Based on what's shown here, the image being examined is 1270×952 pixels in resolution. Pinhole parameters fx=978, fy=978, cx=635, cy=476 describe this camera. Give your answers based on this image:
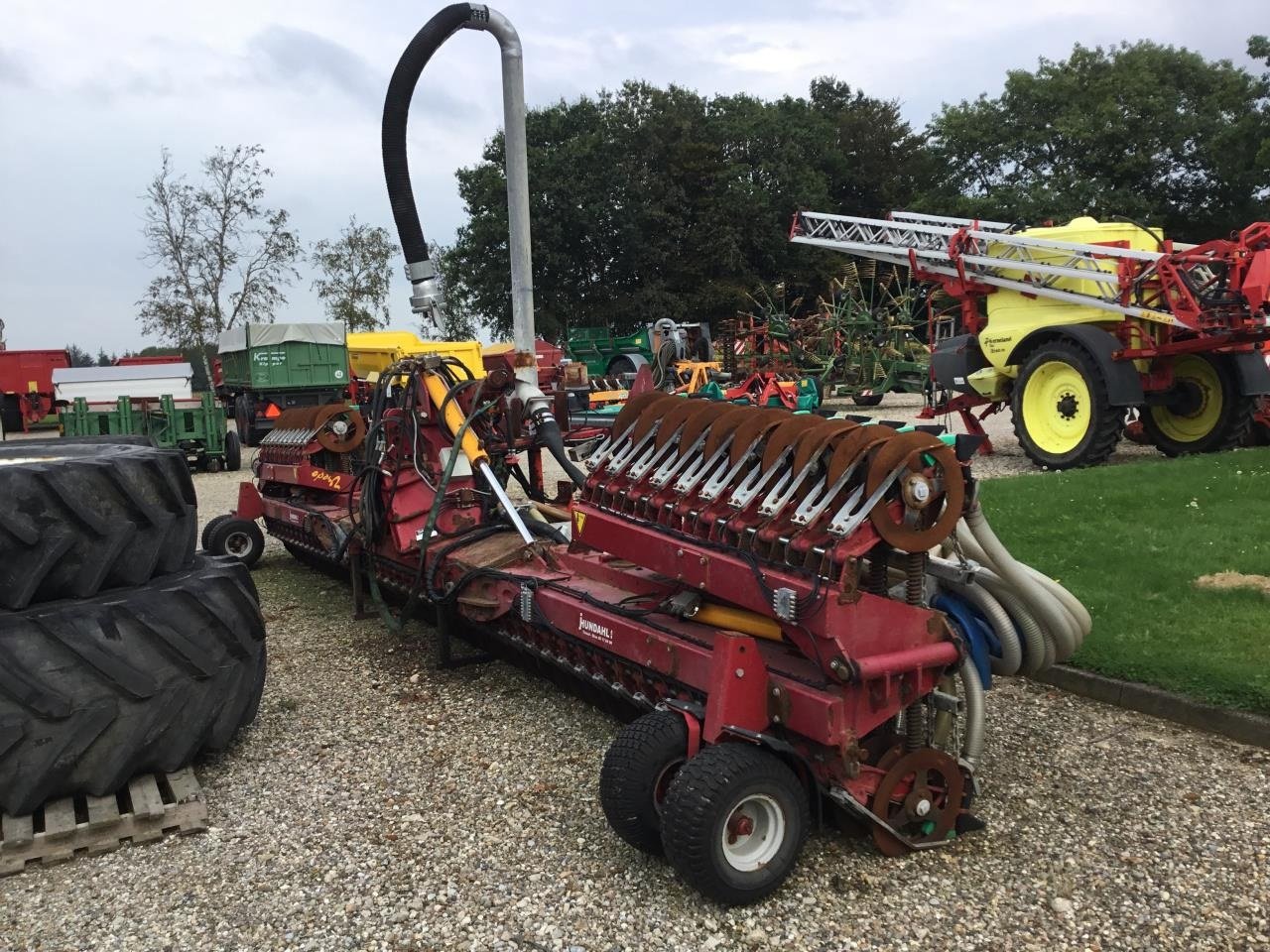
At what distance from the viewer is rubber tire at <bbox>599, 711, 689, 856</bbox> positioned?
9.90ft

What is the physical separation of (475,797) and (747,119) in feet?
132

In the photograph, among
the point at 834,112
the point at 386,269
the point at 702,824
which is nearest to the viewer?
the point at 702,824

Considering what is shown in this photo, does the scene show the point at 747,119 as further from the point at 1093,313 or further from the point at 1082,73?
the point at 1093,313

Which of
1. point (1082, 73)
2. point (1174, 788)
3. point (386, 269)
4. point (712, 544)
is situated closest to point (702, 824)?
point (712, 544)

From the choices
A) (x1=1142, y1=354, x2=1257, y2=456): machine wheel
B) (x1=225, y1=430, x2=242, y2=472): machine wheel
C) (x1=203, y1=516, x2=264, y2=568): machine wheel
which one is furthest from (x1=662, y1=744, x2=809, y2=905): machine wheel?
(x1=225, y1=430, x2=242, y2=472): machine wheel

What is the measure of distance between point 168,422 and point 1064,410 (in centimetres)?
1352

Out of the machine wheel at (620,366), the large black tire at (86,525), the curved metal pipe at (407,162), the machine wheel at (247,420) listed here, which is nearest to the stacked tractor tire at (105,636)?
the large black tire at (86,525)

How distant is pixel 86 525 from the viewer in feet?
11.9

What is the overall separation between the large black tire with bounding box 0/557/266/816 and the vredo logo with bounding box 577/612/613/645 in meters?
1.36

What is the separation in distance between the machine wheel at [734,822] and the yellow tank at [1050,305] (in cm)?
903

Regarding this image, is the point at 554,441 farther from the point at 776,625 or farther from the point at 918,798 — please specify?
the point at 918,798

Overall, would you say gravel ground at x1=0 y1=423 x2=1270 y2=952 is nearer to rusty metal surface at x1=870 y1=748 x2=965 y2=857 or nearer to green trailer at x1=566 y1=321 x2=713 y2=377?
rusty metal surface at x1=870 y1=748 x2=965 y2=857

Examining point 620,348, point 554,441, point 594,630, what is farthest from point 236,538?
point 620,348

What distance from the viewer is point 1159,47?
38500mm
